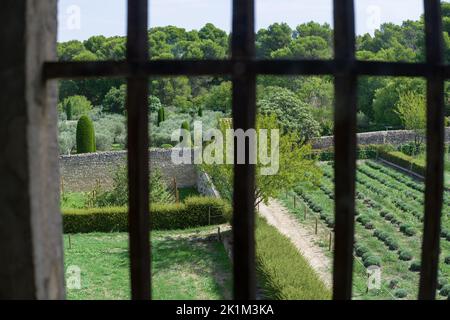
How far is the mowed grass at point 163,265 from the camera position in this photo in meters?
9.61

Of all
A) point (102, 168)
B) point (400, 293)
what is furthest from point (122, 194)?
point (400, 293)

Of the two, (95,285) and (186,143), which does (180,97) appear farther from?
(95,285)

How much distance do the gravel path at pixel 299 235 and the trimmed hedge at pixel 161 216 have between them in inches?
43.5

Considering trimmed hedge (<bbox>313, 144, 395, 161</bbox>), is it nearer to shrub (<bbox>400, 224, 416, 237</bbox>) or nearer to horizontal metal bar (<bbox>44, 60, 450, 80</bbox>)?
shrub (<bbox>400, 224, 416, 237</bbox>)

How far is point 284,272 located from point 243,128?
325 inches

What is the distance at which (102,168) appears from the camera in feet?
55.9

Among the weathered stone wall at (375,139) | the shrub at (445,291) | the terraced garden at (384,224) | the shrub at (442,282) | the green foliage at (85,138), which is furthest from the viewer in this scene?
the weathered stone wall at (375,139)

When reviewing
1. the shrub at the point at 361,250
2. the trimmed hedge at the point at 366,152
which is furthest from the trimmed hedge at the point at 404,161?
A: the shrub at the point at 361,250

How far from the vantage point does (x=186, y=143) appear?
58.9 feet

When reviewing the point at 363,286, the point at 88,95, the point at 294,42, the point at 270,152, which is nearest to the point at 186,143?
the point at 270,152

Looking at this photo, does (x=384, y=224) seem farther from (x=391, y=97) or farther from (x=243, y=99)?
(x=391, y=97)

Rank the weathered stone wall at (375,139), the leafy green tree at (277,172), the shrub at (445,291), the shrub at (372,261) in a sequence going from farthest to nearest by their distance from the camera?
1. the weathered stone wall at (375,139)
2. the leafy green tree at (277,172)
3. the shrub at (372,261)
4. the shrub at (445,291)

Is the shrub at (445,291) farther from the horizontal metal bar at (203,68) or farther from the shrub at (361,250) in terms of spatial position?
the horizontal metal bar at (203,68)
